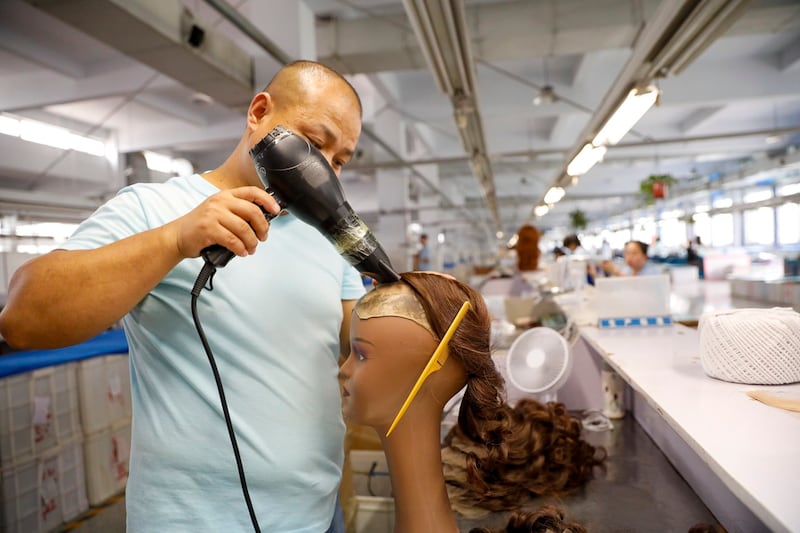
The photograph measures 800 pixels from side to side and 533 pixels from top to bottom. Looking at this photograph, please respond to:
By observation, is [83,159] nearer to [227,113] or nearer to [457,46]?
[227,113]

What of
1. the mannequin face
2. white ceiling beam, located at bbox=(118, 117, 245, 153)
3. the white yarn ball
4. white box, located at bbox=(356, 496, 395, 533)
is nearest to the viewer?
the mannequin face

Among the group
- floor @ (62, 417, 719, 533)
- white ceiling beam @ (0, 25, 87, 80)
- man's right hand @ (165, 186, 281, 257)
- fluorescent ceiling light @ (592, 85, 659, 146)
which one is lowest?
floor @ (62, 417, 719, 533)

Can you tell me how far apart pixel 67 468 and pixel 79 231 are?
359 cm

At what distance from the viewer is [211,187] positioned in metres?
1.18

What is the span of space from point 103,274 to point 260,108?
1.84 ft

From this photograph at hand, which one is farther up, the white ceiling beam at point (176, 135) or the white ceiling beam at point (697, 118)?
the white ceiling beam at point (697, 118)

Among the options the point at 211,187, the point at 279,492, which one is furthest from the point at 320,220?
the point at 279,492

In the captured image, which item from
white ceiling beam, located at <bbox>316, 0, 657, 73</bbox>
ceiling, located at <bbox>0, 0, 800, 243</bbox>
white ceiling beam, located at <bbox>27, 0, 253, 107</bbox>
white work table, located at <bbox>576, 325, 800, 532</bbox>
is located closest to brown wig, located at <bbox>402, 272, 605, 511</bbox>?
white work table, located at <bbox>576, 325, 800, 532</bbox>

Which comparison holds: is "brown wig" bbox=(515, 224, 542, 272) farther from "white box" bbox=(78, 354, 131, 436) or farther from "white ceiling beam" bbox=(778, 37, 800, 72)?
"white box" bbox=(78, 354, 131, 436)

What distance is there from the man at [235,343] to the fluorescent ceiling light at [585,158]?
3655mm

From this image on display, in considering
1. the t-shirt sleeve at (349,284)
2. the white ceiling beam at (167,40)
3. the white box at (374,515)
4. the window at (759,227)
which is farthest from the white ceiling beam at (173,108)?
the window at (759,227)

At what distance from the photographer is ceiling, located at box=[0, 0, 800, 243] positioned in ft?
10.2

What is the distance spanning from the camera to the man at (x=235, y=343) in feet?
2.83

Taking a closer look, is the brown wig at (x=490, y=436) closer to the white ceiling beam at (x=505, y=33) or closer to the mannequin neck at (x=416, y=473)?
the mannequin neck at (x=416, y=473)
